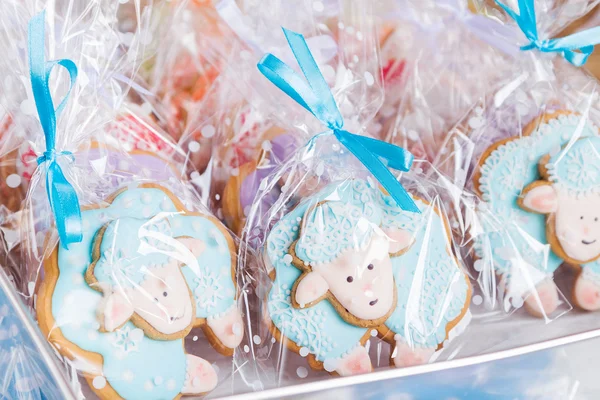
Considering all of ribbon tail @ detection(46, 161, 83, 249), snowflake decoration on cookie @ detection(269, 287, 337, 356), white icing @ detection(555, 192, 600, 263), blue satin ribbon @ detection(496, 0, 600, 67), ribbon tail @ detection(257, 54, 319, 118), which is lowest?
snowflake decoration on cookie @ detection(269, 287, 337, 356)

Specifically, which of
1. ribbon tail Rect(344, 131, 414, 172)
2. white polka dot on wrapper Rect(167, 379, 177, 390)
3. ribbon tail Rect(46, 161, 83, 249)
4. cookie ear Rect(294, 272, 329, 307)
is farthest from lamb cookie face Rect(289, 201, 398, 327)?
ribbon tail Rect(46, 161, 83, 249)

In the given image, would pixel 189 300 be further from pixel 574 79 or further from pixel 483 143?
pixel 574 79

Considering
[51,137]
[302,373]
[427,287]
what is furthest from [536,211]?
[51,137]

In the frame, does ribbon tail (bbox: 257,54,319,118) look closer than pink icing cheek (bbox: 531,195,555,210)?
Yes

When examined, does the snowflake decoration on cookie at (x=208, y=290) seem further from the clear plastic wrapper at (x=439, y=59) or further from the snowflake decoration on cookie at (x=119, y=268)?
the clear plastic wrapper at (x=439, y=59)

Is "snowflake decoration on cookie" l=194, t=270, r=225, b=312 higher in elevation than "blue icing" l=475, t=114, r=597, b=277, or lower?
lower

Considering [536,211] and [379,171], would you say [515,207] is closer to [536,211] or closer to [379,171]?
[536,211]

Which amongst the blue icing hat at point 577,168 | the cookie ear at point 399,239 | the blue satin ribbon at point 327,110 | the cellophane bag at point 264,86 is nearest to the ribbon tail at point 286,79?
the blue satin ribbon at point 327,110

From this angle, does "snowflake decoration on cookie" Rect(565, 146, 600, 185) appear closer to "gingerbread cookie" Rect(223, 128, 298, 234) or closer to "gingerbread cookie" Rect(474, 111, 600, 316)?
"gingerbread cookie" Rect(474, 111, 600, 316)

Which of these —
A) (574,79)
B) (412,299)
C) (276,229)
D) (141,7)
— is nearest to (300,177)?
(276,229)
